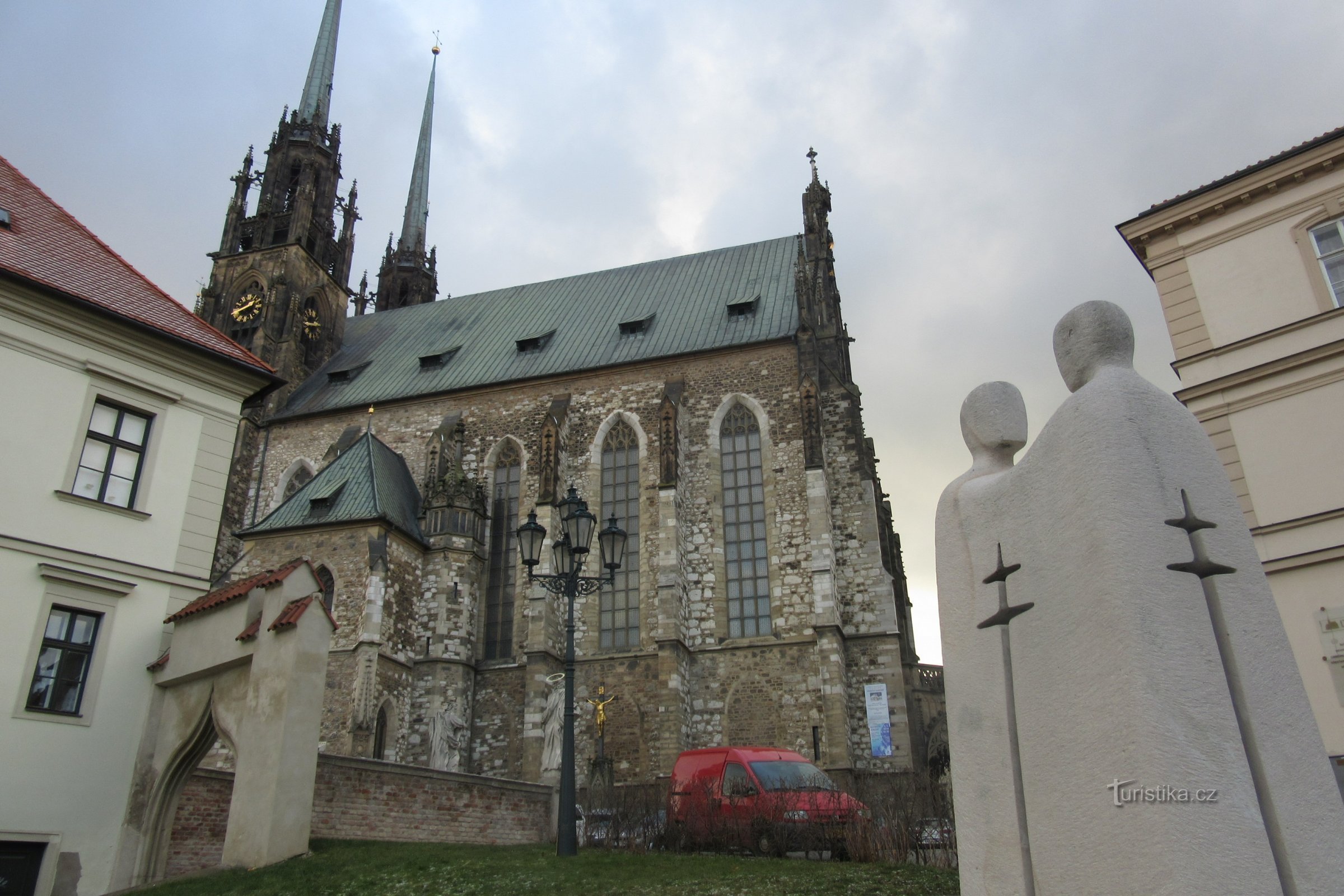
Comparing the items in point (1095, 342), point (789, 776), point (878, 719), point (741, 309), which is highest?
point (741, 309)

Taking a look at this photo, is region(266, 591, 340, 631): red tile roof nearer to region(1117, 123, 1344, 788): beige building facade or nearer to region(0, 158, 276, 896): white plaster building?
region(0, 158, 276, 896): white plaster building

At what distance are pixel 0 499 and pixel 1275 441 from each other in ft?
54.6

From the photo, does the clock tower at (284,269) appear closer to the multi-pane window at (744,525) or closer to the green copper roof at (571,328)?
the green copper roof at (571,328)

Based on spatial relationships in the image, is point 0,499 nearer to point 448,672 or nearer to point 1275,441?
point 448,672

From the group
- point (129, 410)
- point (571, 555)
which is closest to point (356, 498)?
point (129, 410)

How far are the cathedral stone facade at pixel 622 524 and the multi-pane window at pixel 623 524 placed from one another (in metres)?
0.06

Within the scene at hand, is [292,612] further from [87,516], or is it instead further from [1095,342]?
[1095,342]

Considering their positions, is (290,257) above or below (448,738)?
above

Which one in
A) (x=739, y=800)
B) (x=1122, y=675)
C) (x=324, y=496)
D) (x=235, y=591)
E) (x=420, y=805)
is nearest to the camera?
(x=1122, y=675)

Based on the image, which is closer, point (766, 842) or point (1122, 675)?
point (1122, 675)

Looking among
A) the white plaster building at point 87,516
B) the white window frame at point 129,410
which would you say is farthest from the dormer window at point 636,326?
the white window frame at point 129,410

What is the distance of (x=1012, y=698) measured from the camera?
3.24 meters

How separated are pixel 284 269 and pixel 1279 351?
3018 centimetres

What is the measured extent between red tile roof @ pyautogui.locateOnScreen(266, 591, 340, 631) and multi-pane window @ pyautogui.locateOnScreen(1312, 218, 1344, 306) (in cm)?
1399
